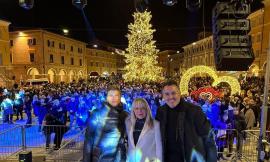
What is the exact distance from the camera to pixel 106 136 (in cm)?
453

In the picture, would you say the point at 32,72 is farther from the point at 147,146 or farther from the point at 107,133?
the point at 147,146

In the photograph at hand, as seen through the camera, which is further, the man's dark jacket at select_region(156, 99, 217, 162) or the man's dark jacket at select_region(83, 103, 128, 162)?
the man's dark jacket at select_region(83, 103, 128, 162)

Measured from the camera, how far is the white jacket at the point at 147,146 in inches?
153

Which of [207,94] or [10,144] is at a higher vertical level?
[207,94]

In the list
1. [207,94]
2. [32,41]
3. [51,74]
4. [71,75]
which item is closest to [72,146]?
[207,94]

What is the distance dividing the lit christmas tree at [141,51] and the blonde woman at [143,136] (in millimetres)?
30756

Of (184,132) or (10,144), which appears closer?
(184,132)

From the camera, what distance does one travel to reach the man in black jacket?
3.71 meters

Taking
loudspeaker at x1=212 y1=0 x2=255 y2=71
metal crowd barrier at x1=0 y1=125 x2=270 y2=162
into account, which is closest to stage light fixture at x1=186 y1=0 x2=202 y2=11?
loudspeaker at x1=212 y1=0 x2=255 y2=71

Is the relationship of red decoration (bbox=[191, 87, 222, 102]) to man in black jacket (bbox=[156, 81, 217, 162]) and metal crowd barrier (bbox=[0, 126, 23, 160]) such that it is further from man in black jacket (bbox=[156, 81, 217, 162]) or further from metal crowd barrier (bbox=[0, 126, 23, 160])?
man in black jacket (bbox=[156, 81, 217, 162])

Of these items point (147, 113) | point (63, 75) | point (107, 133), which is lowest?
point (107, 133)

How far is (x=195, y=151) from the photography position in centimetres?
372

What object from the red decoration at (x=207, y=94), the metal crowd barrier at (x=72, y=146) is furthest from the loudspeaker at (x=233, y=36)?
the red decoration at (x=207, y=94)

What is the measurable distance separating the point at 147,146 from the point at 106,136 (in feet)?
2.59
